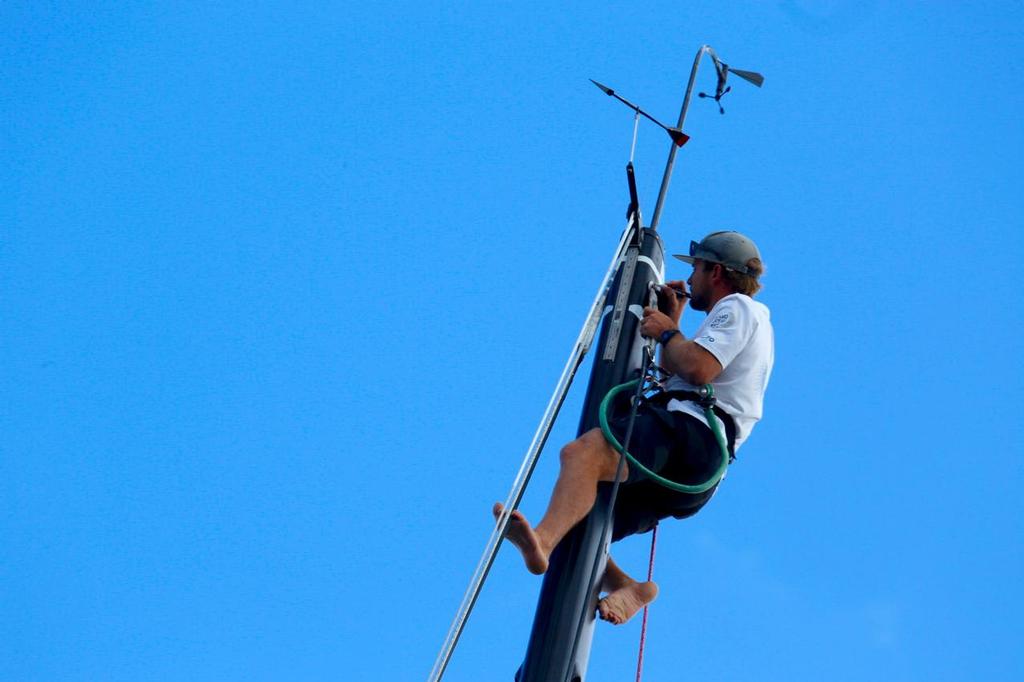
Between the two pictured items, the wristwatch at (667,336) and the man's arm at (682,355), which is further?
the wristwatch at (667,336)

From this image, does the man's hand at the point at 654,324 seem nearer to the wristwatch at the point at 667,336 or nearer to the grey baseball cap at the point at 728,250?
the wristwatch at the point at 667,336

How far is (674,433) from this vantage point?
445 centimetres

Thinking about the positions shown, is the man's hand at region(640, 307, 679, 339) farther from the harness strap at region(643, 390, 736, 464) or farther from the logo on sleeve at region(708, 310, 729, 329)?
the harness strap at region(643, 390, 736, 464)

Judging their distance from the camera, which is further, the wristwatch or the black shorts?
the wristwatch

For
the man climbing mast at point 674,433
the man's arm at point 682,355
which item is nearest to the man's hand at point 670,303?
the man climbing mast at point 674,433

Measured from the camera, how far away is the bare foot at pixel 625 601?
4285mm

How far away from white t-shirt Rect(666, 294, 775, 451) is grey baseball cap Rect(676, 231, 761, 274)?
1.31 feet

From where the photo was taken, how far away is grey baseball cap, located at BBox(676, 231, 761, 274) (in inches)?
201

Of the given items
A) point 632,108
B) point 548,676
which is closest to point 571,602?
point 548,676

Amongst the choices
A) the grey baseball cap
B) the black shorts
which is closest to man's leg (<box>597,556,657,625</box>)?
the black shorts

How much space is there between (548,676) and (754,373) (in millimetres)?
1630

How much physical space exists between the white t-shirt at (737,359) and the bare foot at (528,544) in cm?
93

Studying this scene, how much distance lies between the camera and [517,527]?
397 centimetres

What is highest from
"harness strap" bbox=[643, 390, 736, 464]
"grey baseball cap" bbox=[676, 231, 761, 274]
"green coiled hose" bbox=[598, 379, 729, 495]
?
"grey baseball cap" bbox=[676, 231, 761, 274]
